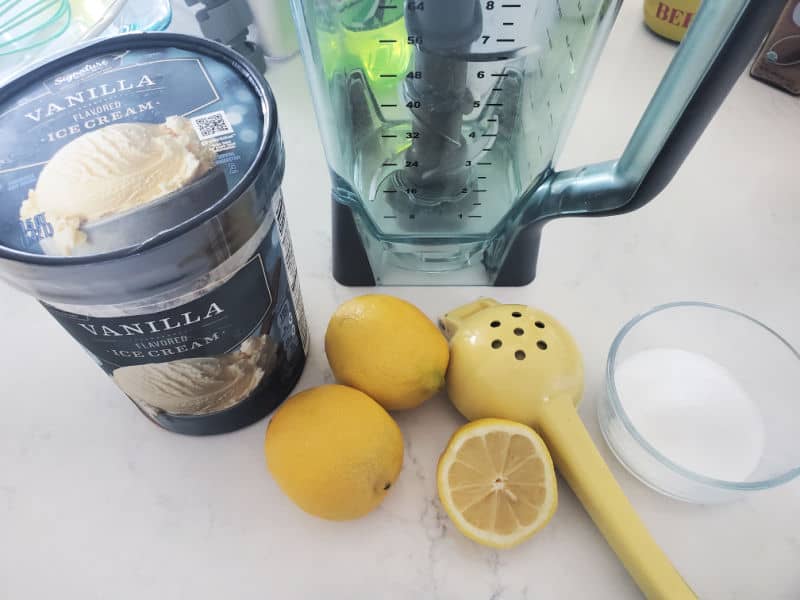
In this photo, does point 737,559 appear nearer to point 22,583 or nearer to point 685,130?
point 685,130

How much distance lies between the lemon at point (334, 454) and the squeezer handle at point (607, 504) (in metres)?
0.10

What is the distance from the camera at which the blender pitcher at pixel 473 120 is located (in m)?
0.34

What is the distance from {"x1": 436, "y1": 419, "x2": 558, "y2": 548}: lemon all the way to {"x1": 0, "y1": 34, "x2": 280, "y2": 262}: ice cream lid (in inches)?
8.1

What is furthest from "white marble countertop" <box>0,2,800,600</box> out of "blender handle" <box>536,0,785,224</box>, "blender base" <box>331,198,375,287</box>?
"blender handle" <box>536,0,785,224</box>

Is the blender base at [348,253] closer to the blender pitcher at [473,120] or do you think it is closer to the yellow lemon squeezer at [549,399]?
the blender pitcher at [473,120]

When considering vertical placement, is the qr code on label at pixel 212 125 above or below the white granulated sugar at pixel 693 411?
above

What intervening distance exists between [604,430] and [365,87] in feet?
0.94

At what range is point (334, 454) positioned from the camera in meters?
0.36

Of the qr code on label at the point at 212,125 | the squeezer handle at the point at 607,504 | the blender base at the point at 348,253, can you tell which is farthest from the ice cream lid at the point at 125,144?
the squeezer handle at the point at 607,504

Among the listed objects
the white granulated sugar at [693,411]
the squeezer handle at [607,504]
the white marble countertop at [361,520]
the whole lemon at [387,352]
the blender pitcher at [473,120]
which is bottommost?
the white marble countertop at [361,520]

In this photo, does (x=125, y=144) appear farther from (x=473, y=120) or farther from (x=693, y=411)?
(x=693, y=411)

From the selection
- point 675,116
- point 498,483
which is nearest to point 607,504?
point 498,483

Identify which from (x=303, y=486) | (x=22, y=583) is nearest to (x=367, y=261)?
(x=303, y=486)

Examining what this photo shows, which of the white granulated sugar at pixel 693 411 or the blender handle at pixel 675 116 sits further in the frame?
the white granulated sugar at pixel 693 411
